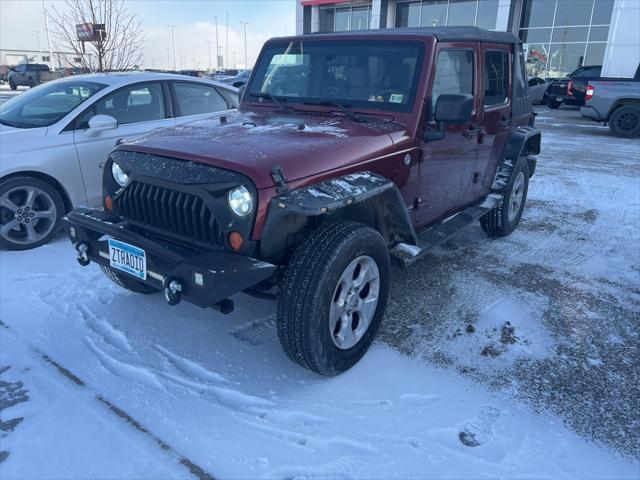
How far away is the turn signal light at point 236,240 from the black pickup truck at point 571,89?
18518mm

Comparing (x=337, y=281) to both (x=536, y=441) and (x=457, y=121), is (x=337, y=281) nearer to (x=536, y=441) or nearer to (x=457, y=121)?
(x=536, y=441)

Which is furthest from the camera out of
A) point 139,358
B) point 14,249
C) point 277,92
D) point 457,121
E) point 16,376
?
point 14,249

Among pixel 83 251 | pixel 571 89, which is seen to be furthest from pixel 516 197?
pixel 571 89

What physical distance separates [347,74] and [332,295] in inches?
74.9

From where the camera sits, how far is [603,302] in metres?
4.02

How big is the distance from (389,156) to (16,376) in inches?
102

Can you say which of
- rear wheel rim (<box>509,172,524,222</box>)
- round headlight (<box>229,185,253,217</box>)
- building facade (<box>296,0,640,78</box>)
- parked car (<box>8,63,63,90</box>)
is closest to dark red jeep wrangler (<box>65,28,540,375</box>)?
round headlight (<box>229,185,253,217</box>)

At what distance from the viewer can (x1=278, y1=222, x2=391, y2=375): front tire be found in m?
2.58

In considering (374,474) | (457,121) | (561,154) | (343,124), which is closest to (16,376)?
(374,474)

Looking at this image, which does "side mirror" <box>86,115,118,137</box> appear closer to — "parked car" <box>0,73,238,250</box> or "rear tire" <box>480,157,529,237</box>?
"parked car" <box>0,73,238,250</box>

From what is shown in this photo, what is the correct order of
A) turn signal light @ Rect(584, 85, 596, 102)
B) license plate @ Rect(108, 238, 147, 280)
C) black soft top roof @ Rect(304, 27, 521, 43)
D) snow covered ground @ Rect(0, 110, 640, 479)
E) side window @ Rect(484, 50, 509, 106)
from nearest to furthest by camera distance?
snow covered ground @ Rect(0, 110, 640, 479) → license plate @ Rect(108, 238, 147, 280) → black soft top roof @ Rect(304, 27, 521, 43) → side window @ Rect(484, 50, 509, 106) → turn signal light @ Rect(584, 85, 596, 102)

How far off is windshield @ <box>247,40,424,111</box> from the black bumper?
1712mm

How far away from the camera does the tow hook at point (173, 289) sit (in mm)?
2527

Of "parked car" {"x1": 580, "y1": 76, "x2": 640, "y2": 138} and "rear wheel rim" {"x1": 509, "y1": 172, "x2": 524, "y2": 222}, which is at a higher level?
"parked car" {"x1": 580, "y1": 76, "x2": 640, "y2": 138}
